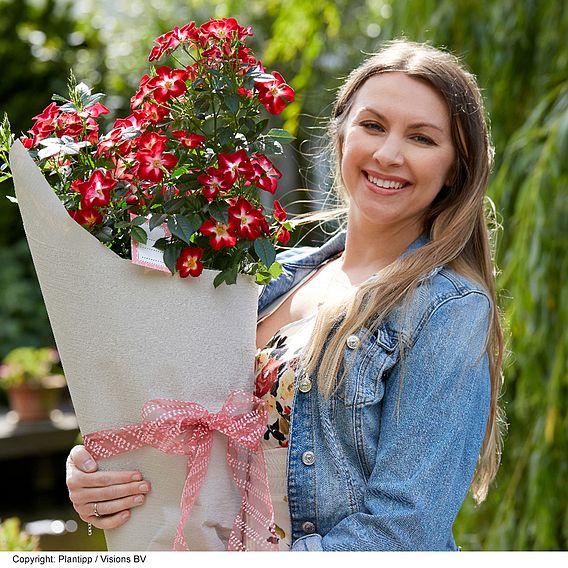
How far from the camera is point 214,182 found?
4.34 feet

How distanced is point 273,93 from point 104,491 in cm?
59

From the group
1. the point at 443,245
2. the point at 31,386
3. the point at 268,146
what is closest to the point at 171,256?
the point at 268,146

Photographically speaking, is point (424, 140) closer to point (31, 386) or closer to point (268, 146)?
point (268, 146)

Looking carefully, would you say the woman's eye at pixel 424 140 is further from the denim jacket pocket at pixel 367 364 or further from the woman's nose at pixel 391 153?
the denim jacket pocket at pixel 367 364

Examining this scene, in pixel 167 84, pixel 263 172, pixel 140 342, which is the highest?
pixel 167 84

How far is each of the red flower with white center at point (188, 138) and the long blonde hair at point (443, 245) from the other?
307 mm

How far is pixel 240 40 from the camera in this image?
1379mm

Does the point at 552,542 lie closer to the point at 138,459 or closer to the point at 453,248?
the point at 453,248

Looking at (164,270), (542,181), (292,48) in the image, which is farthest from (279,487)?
(292,48)

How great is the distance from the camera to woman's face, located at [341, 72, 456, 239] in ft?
4.90

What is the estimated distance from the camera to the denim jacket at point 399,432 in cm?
130

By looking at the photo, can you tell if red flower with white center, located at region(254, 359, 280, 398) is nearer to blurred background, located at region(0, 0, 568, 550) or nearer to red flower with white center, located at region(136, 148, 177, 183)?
red flower with white center, located at region(136, 148, 177, 183)

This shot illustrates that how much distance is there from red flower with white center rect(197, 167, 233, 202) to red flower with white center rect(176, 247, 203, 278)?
7cm

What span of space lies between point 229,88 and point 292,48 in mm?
2281
